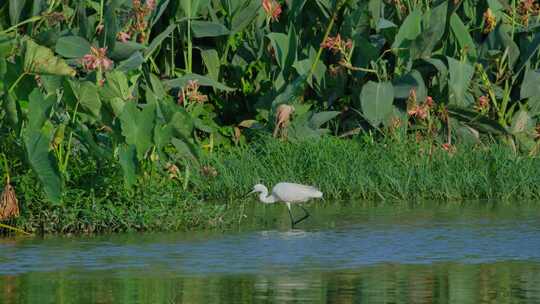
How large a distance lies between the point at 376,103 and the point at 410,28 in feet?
3.27

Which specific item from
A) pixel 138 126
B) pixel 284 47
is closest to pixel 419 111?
pixel 284 47

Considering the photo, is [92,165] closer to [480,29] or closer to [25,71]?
[25,71]

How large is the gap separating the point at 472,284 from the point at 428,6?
7777 millimetres

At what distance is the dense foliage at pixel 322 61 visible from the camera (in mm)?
14953

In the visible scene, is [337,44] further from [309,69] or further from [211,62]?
[211,62]

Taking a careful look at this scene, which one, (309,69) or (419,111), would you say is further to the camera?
(309,69)

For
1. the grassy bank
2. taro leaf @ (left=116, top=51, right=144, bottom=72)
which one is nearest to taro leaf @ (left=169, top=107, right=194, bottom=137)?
the grassy bank

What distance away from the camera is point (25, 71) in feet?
37.6

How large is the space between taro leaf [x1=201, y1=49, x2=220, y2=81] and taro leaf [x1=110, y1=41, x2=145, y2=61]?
6.88 feet

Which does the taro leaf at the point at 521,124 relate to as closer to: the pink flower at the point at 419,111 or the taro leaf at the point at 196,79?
the pink flower at the point at 419,111

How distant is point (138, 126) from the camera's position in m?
11.6

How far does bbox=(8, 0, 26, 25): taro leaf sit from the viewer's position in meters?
14.5

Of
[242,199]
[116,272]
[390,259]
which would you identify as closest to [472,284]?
[390,259]

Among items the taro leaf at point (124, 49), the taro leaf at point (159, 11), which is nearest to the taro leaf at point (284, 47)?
the taro leaf at point (159, 11)
